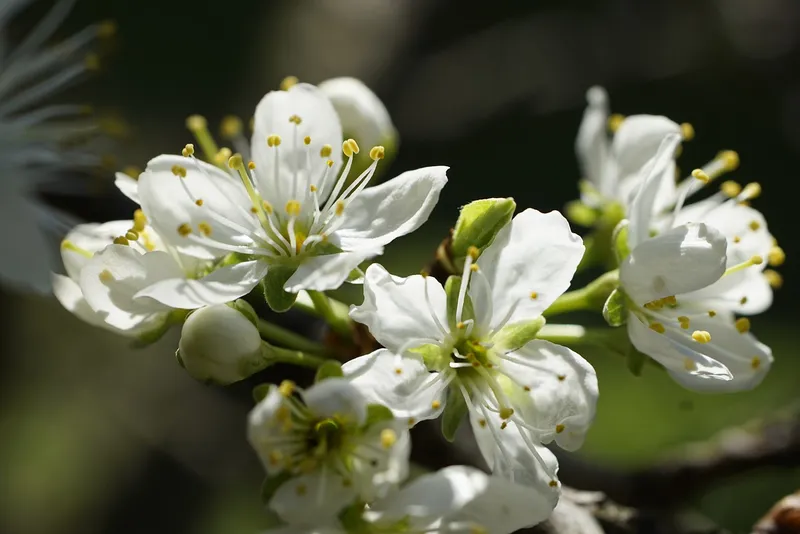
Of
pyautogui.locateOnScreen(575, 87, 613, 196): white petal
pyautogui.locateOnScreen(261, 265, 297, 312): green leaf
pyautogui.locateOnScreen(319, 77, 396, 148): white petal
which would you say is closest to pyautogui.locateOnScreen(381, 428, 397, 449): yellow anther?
pyautogui.locateOnScreen(261, 265, 297, 312): green leaf

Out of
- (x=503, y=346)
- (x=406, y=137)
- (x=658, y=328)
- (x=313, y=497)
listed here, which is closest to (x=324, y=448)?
(x=313, y=497)

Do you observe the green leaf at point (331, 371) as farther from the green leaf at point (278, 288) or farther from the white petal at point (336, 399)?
the green leaf at point (278, 288)

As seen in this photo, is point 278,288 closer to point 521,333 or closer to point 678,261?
point 521,333

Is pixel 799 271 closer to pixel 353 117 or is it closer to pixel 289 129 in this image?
pixel 353 117

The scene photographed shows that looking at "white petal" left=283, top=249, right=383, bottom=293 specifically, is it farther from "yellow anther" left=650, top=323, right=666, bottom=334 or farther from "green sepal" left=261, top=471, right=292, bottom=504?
"yellow anther" left=650, top=323, right=666, bottom=334

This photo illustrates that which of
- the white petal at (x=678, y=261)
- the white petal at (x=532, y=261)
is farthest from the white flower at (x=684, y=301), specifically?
the white petal at (x=532, y=261)

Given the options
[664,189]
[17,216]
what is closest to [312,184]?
[664,189]

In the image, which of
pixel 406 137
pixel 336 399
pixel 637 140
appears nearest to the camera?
pixel 336 399
